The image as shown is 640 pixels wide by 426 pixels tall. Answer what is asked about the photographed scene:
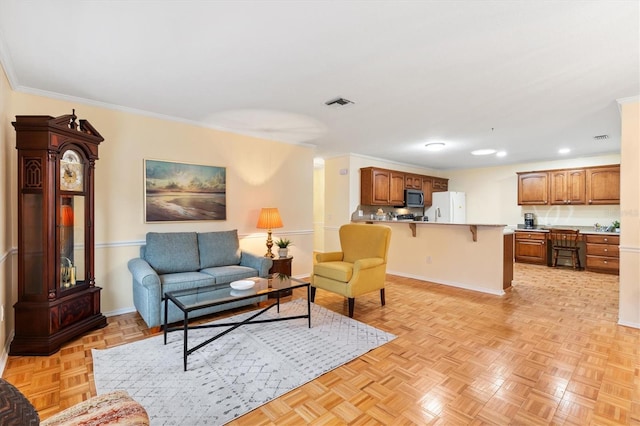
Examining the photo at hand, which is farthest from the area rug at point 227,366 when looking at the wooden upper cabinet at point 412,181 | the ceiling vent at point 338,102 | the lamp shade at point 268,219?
the wooden upper cabinet at point 412,181

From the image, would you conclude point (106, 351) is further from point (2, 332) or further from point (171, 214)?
point (171, 214)

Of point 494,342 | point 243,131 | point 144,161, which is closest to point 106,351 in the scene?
point 144,161

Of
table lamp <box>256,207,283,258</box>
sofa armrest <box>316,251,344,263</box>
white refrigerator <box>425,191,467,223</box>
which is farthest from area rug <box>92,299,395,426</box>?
white refrigerator <box>425,191,467,223</box>

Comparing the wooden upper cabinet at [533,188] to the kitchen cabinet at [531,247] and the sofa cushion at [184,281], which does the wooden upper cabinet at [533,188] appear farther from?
the sofa cushion at [184,281]

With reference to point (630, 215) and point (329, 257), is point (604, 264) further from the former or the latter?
point (329, 257)

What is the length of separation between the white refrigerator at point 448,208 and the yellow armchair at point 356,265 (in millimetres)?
4349

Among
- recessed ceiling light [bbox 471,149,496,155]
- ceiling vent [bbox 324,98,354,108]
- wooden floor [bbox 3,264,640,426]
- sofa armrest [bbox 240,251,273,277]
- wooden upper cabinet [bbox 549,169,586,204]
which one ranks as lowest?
wooden floor [bbox 3,264,640,426]

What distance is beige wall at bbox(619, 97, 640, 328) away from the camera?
3105 millimetres

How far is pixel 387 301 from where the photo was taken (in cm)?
396

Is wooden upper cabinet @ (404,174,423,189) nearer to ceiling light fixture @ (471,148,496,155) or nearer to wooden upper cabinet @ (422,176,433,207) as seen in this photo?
wooden upper cabinet @ (422,176,433,207)

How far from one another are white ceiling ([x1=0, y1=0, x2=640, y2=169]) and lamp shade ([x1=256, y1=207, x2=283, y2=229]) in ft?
4.03

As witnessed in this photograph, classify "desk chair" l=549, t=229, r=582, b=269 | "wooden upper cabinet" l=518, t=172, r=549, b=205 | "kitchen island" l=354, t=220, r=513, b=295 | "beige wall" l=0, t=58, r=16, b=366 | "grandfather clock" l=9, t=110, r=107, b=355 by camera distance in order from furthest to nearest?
"wooden upper cabinet" l=518, t=172, r=549, b=205 → "desk chair" l=549, t=229, r=582, b=269 → "kitchen island" l=354, t=220, r=513, b=295 → "grandfather clock" l=9, t=110, r=107, b=355 → "beige wall" l=0, t=58, r=16, b=366

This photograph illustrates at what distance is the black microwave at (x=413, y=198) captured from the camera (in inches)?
278

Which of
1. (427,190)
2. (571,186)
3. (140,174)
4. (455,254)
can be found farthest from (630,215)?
(140,174)
